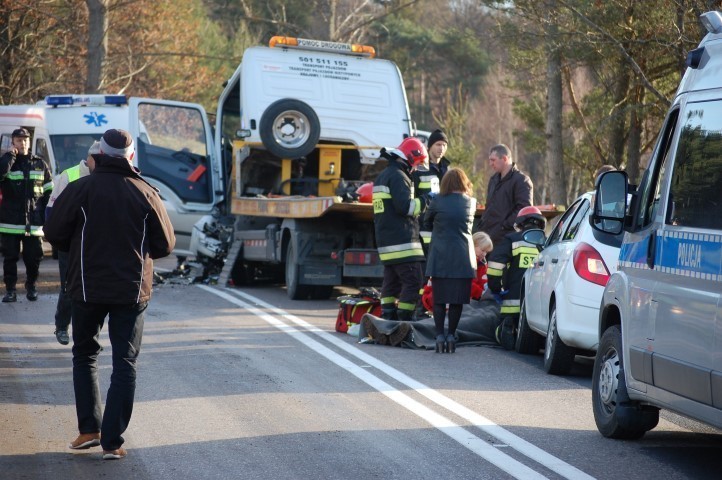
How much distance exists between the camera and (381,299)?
1178 cm

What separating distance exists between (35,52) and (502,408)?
2767 cm

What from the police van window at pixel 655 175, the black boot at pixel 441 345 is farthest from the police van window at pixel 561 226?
the police van window at pixel 655 175

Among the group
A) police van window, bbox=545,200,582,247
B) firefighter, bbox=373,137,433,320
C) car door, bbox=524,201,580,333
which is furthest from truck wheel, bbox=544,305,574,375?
firefighter, bbox=373,137,433,320

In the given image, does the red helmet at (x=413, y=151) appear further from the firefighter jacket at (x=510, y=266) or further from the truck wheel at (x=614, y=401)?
the truck wheel at (x=614, y=401)

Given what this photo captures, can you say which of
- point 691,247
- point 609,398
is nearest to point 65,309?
point 609,398

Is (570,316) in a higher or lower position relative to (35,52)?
lower

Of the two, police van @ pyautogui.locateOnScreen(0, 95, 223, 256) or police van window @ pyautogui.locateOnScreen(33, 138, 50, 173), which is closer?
police van @ pyautogui.locateOnScreen(0, 95, 223, 256)

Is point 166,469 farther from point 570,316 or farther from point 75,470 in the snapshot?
point 570,316

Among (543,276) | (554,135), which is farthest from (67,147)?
(543,276)

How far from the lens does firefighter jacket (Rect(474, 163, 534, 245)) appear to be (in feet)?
41.3

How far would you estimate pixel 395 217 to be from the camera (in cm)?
1170

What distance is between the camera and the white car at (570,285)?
8.83 m

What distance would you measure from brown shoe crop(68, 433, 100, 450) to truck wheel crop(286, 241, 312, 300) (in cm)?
867

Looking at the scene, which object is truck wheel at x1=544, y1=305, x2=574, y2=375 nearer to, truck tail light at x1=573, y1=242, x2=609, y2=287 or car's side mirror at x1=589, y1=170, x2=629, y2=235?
truck tail light at x1=573, y1=242, x2=609, y2=287
